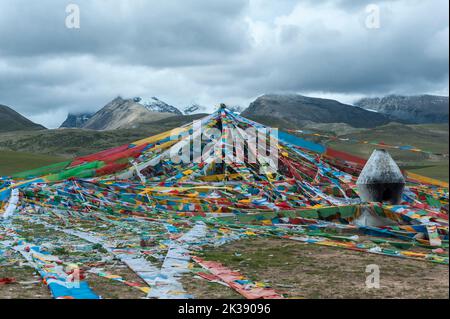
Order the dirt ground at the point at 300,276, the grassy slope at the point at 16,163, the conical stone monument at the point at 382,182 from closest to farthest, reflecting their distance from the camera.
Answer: the dirt ground at the point at 300,276 < the conical stone monument at the point at 382,182 < the grassy slope at the point at 16,163

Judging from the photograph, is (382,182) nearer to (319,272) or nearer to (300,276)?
(319,272)

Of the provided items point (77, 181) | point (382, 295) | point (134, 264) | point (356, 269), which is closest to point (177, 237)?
point (134, 264)

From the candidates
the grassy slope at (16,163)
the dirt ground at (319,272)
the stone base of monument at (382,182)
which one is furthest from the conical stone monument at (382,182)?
the grassy slope at (16,163)

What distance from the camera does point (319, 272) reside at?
372 inches

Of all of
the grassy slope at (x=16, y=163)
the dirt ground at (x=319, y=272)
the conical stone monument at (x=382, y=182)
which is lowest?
the dirt ground at (x=319, y=272)

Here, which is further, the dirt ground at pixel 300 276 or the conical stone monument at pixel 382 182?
the conical stone monument at pixel 382 182

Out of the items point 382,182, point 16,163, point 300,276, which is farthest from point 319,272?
point 16,163

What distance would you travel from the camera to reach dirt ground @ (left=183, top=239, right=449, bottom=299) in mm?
8070

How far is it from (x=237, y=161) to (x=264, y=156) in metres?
1.08

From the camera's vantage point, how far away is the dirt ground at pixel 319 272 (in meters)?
8.07

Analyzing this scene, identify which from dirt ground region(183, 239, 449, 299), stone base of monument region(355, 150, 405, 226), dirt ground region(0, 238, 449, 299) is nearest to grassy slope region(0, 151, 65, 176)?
stone base of monument region(355, 150, 405, 226)

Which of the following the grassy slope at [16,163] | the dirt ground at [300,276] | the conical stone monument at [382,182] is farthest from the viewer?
the grassy slope at [16,163]

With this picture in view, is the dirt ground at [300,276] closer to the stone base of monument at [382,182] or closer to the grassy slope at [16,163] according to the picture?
the stone base of monument at [382,182]

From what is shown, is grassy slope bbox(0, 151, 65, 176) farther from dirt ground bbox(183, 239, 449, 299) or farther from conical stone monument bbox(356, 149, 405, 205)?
dirt ground bbox(183, 239, 449, 299)
